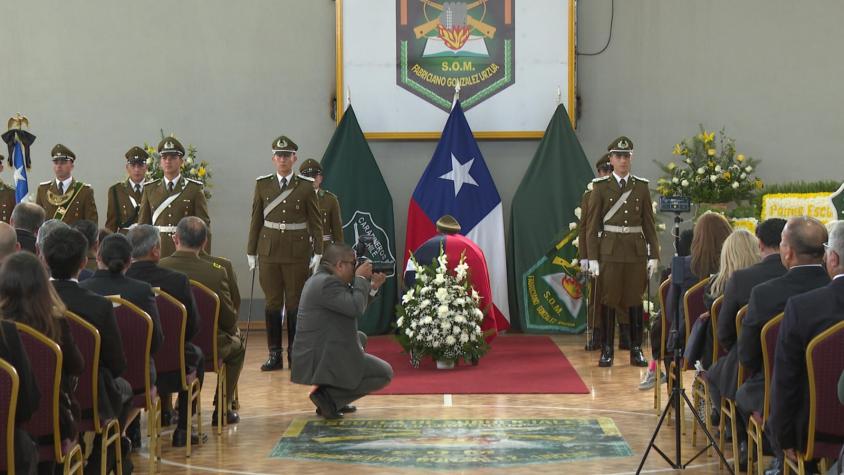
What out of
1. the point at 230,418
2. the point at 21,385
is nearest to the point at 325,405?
the point at 230,418

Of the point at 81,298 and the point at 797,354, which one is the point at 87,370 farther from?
the point at 797,354

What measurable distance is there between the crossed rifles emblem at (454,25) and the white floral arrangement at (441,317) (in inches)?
111

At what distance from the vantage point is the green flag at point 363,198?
9.79 m

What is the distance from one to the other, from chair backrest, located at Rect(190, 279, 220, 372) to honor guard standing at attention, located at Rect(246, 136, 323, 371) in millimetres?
2584

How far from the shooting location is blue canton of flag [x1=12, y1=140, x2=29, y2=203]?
8.01 metres

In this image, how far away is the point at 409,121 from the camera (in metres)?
9.98

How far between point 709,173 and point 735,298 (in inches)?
206

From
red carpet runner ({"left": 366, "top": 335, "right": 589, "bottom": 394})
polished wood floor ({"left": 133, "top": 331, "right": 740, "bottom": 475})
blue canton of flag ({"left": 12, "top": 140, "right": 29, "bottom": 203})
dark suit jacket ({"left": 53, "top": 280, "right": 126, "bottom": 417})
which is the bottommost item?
red carpet runner ({"left": 366, "top": 335, "right": 589, "bottom": 394})

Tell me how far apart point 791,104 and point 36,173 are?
6.87m

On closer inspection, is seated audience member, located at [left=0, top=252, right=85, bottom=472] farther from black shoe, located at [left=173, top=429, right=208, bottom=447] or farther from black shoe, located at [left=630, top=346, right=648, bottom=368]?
black shoe, located at [left=630, top=346, right=648, bottom=368]

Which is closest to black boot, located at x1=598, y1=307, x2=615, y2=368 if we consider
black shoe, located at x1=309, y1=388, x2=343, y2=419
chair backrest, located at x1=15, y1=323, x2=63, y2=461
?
black shoe, located at x1=309, y1=388, x2=343, y2=419

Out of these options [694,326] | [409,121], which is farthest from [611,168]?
[694,326]

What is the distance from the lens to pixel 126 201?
28.4 feet

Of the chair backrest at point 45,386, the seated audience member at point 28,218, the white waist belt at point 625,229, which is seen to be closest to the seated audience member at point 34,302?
the chair backrest at point 45,386
